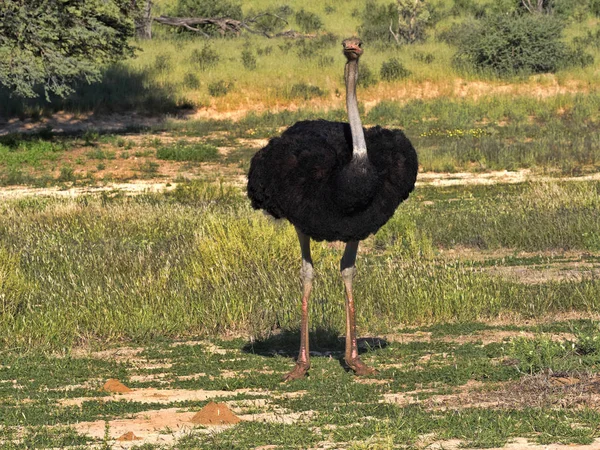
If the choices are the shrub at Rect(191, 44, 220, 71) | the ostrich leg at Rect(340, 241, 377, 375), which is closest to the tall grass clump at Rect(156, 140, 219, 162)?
the shrub at Rect(191, 44, 220, 71)

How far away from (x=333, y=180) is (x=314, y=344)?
2498mm

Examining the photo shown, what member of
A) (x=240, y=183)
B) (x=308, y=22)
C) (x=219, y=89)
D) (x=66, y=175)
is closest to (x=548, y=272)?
(x=240, y=183)

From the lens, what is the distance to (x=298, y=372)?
8.95 metres

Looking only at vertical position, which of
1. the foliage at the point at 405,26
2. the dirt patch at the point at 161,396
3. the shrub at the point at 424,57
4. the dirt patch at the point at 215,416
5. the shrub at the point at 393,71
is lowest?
the dirt patch at the point at 161,396

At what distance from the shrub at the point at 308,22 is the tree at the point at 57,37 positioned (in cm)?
2275

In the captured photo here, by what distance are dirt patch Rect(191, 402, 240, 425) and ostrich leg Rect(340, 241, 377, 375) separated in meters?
1.67

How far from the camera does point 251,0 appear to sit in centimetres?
5641

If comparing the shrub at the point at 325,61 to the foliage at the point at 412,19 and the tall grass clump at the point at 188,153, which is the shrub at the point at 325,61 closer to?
the tall grass clump at the point at 188,153

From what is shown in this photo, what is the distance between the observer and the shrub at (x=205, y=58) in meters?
35.2

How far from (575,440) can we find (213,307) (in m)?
5.26

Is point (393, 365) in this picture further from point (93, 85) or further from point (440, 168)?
point (93, 85)

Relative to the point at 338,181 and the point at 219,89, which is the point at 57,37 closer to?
the point at 219,89

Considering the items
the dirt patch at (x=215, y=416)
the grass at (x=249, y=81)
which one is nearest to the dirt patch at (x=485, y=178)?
the grass at (x=249, y=81)

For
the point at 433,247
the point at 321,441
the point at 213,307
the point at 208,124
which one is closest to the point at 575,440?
the point at 321,441
